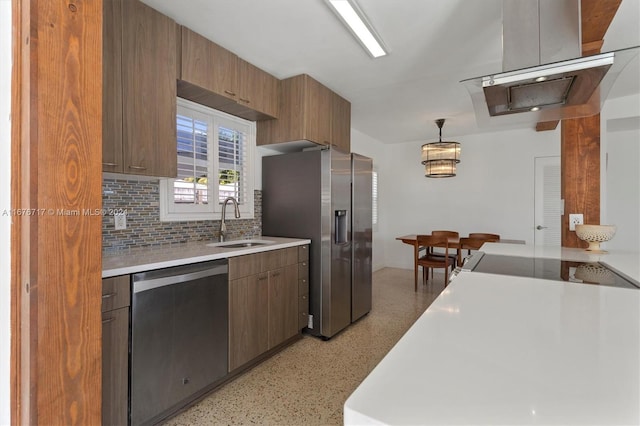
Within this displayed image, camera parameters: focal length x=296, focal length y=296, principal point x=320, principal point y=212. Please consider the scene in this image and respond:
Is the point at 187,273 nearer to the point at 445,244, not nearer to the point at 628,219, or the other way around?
the point at 445,244

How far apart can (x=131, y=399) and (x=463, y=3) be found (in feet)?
9.81

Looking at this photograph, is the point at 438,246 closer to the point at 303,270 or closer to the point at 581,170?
the point at 581,170

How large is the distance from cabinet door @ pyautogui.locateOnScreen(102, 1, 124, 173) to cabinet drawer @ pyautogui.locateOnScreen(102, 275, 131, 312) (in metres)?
0.67

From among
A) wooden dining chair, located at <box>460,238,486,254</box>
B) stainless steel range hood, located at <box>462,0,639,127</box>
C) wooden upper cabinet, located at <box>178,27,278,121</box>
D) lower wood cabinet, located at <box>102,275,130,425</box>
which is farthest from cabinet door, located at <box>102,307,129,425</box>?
wooden dining chair, located at <box>460,238,486,254</box>

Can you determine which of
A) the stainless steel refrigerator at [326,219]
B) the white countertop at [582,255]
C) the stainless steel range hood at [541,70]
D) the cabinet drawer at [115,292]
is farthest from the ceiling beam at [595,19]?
the cabinet drawer at [115,292]

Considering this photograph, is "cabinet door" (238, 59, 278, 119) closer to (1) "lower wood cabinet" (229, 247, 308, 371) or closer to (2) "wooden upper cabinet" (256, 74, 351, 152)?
(2) "wooden upper cabinet" (256, 74, 351, 152)

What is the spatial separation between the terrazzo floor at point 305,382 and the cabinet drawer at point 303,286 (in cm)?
47

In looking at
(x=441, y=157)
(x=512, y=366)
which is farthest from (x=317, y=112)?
(x=512, y=366)

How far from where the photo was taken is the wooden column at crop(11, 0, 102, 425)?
88 centimetres

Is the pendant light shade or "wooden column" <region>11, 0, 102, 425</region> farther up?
the pendant light shade

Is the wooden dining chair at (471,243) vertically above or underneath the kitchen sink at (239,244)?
underneath

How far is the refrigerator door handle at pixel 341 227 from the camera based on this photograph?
117 inches

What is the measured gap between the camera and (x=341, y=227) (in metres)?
3.04

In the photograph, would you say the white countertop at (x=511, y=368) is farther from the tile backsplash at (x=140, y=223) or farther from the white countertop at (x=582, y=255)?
the tile backsplash at (x=140, y=223)
